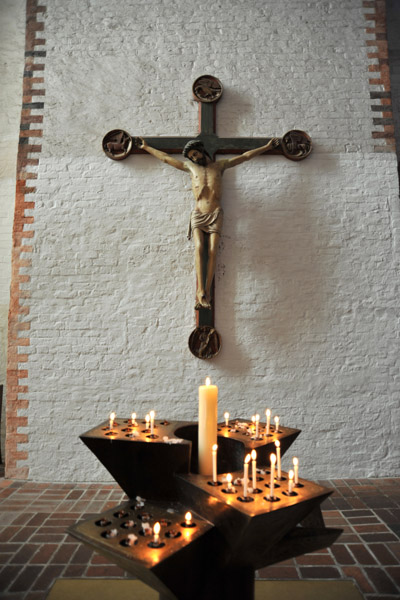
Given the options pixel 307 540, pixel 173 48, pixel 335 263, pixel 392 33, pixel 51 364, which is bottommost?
pixel 307 540

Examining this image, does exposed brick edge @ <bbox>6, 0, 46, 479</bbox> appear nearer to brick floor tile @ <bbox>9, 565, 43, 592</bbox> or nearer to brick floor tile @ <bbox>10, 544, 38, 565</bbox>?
brick floor tile @ <bbox>10, 544, 38, 565</bbox>

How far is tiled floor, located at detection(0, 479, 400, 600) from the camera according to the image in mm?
2223

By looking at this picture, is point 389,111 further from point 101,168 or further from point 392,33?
point 101,168

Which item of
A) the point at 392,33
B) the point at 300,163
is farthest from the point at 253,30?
the point at 392,33

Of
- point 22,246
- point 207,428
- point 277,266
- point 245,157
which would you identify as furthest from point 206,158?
point 207,428

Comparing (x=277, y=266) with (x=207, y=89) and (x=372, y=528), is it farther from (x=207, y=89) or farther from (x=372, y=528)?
(x=372, y=528)

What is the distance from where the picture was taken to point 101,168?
4270mm

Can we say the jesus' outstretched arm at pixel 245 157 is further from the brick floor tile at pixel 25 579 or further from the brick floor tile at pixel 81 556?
the brick floor tile at pixel 25 579

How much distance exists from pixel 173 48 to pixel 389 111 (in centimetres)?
237

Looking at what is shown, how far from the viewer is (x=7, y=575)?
7.39ft

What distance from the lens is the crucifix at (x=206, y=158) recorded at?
3.93m

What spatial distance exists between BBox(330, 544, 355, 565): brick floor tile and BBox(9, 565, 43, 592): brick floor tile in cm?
169

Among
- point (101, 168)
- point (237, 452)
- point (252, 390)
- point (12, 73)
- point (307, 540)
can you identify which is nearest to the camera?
point (307, 540)

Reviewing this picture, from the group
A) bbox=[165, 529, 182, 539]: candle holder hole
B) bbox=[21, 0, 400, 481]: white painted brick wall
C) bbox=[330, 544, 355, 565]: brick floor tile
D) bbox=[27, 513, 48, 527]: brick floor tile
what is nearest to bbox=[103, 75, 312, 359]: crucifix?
bbox=[21, 0, 400, 481]: white painted brick wall
